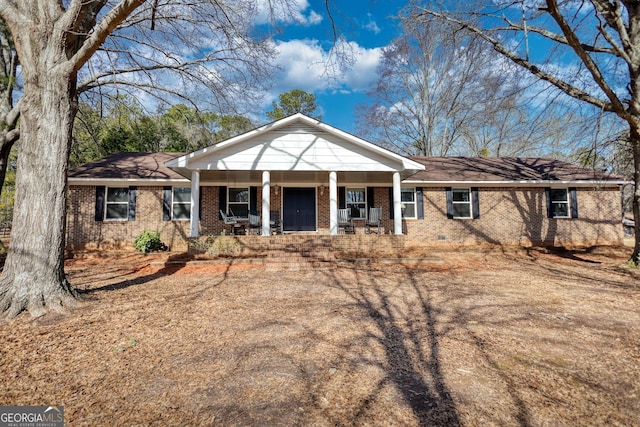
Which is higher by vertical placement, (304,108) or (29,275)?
(304,108)

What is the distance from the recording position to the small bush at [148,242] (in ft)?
35.9

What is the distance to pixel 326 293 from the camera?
580 cm

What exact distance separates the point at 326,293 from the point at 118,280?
4.65m

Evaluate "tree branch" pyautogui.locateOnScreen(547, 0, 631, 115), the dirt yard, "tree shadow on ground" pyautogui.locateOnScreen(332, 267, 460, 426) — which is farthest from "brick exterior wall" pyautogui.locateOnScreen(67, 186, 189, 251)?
"tree branch" pyautogui.locateOnScreen(547, 0, 631, 115)

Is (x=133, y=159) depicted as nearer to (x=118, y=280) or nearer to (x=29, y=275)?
(x=118, y=280)

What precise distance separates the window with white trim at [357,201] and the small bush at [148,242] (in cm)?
752

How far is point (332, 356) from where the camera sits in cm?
314

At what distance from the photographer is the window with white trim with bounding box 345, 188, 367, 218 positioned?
13.4 metres

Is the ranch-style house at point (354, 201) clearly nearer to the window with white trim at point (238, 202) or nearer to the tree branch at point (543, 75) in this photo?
the window with white trim at point (238, 202)

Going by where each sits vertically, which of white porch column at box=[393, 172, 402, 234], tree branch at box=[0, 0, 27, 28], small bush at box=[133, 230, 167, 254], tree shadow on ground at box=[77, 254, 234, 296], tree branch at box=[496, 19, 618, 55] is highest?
tree branch at box=[496, 19, 618, 55]

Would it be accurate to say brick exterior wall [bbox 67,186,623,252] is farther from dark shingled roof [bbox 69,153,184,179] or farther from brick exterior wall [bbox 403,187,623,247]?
dark shingled roof [bbox 69,153,184,179]

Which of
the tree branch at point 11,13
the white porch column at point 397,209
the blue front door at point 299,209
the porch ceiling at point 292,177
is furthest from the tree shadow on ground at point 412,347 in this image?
the blue front door at point 299,209

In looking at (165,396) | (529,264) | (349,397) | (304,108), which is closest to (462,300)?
(349,397)

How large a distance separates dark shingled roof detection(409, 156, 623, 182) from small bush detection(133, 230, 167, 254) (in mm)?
10193
